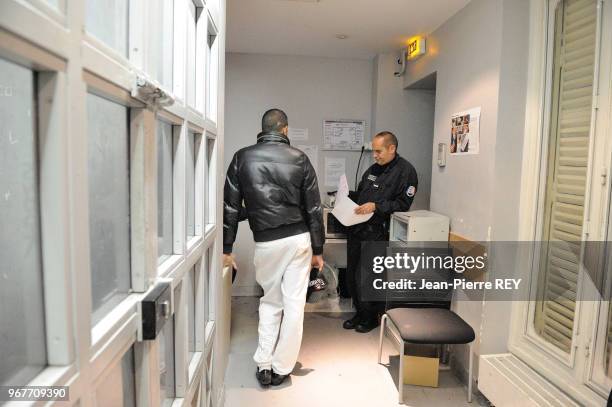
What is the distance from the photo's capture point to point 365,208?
2.95 meters

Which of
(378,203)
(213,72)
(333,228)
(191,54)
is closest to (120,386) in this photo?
(191,54)

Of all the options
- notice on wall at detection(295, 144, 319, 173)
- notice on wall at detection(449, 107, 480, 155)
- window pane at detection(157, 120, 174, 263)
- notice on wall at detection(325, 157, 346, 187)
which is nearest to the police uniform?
notice on wall at detection(449, 107, 480, 155)

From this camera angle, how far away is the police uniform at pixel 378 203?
2938 millimetres

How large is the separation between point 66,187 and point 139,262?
12.4 inches

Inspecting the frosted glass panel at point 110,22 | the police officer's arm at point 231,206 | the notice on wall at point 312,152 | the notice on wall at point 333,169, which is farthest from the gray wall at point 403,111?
the frosted glass panel at point 110,22

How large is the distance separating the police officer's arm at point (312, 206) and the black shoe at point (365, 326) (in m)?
1.10

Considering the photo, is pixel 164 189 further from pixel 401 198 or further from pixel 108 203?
pixel 401 198

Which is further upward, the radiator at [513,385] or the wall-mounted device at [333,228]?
the wall-mounted device at [333,228]

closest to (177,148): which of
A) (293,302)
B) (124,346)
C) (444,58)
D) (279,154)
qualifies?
(124,346)

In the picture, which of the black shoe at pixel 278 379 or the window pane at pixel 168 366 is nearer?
the window pane at pixel 168 366

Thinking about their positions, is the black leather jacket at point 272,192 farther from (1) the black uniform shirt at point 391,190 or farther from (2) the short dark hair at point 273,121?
(1) the black uniform shirt at point 391,190

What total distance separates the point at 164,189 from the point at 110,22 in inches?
17.7

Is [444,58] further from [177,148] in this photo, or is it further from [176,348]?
[176,348]

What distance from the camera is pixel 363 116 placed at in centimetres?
383
